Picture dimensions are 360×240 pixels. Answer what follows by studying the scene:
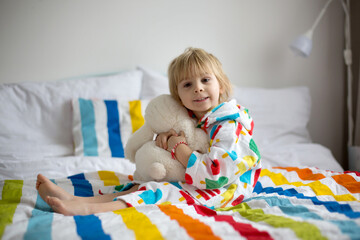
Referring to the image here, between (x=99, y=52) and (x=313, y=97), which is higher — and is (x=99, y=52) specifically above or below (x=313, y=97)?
above

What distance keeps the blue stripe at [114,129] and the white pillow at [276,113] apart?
0.74 metres

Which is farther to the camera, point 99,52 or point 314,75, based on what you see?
point 314,75

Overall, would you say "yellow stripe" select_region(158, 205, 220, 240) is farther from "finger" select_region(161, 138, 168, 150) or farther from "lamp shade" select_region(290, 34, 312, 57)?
"lamp shade" select_region(290, 34, 312, 57)

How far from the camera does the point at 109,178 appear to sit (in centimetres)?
138

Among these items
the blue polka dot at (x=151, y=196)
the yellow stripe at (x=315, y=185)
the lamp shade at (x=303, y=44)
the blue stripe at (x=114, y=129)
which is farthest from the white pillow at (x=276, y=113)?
the blue polka dot at (x=151, y=196)

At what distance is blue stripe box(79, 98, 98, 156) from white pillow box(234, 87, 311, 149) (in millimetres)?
864

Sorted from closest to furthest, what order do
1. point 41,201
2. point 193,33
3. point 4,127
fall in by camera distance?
1. point 41,201
2. point 4,127
3. point 193,33

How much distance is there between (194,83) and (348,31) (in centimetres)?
157

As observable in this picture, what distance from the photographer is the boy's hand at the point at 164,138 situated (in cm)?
118

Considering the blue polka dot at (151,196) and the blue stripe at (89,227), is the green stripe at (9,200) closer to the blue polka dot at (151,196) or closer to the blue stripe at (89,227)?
the blue stripe at (89,227)

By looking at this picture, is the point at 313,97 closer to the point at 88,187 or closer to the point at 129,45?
the point at 129,45

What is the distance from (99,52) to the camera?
2.12 m

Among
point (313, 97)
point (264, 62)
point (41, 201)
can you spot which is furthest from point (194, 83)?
point (313, 97)

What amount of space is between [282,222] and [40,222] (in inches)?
23.8
